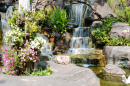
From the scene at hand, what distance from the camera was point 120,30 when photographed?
427 inches

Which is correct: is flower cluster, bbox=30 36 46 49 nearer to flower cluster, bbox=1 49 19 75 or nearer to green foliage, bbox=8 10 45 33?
green foliage, bbox=8 10 45 33

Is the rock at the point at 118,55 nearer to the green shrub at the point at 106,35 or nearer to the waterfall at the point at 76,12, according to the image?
the green shrub at the point at 106,35

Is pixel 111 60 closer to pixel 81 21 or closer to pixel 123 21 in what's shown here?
pixel 123 21

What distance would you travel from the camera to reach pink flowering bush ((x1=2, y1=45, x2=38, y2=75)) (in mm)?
5123

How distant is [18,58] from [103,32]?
25.5 feet

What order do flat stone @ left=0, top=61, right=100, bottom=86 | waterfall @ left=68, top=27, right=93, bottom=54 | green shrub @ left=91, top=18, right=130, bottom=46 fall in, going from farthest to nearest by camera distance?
1. waterfall @ left=68, top=27, right=93, bottom=54
2. green shrub @ left=91, top=18, right=130, bottom=46
3. flat stone @ left=0, top=61, right=100, bottom=86

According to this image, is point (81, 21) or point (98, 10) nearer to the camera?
point (98, 10)

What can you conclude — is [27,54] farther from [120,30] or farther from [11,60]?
[120,30]

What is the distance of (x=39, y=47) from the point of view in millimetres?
5324

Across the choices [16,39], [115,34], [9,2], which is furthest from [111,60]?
[9,2]

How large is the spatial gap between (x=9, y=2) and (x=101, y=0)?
8.43 m

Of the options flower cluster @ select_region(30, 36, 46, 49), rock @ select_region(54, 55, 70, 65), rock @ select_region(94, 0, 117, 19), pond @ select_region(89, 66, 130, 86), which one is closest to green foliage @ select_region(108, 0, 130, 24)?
rock @ select_region(94, 0, 117, 19)

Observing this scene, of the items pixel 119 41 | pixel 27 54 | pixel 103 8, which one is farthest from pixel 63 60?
pixel 103 8

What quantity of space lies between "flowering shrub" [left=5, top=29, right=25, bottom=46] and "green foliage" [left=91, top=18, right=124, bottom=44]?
7.22 m
